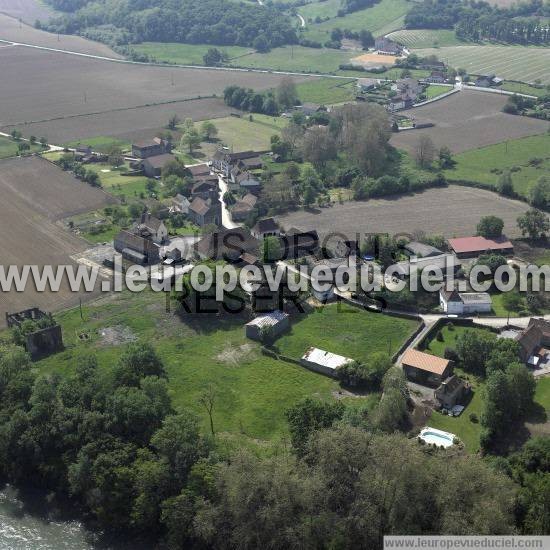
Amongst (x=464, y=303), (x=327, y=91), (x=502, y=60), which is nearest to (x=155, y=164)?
(x=464, y=303)

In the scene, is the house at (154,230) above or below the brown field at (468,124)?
below

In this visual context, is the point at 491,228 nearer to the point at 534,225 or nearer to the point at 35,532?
the point at 534,225

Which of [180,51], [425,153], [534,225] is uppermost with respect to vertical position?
[180,51]

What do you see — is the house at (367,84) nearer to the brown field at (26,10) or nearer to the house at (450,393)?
the house at (450,393)

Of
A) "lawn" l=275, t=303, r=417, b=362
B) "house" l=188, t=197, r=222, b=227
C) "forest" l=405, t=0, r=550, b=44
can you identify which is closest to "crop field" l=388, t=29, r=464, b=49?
"forest" l=405, t=0, r=550, b=44

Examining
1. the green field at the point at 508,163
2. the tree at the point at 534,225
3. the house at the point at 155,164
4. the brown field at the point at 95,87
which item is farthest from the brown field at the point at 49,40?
the tree at the point at 534,225

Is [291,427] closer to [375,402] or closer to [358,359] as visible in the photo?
[375,402]
